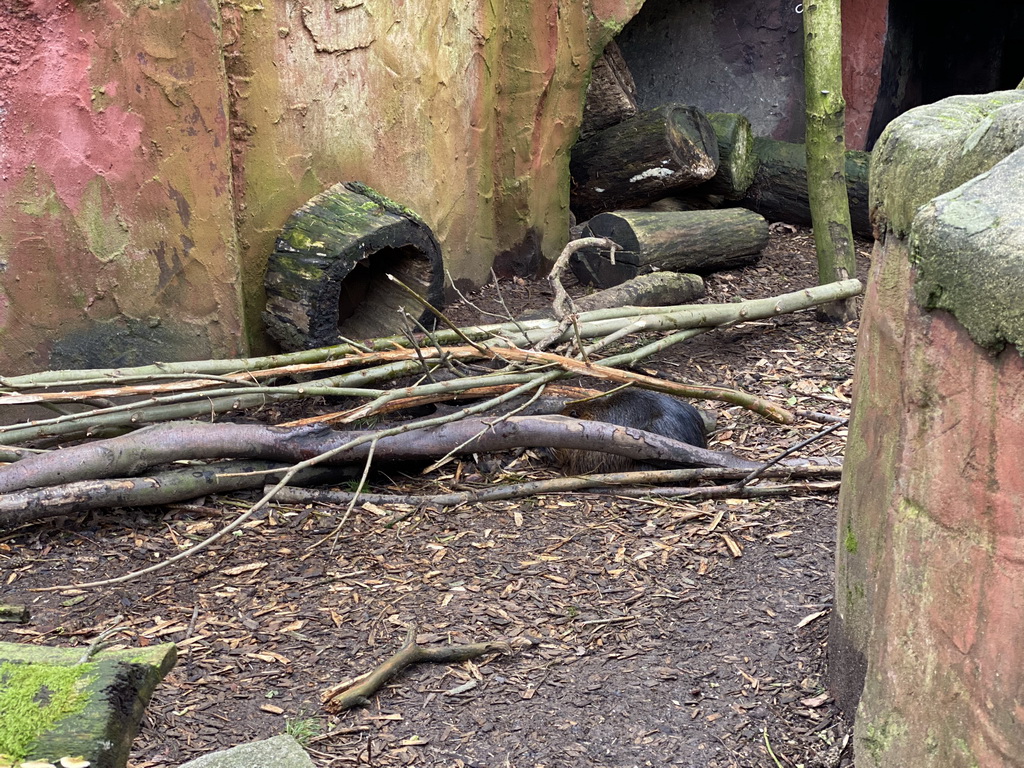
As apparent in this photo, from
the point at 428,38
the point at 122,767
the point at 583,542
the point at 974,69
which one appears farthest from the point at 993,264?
the point at 974,69

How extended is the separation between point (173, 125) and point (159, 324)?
86 centimetres

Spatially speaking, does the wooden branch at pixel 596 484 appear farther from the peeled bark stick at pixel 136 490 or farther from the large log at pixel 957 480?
the large log at pixel 957 480

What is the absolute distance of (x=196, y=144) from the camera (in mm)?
4371

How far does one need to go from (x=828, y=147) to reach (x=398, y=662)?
429 cm

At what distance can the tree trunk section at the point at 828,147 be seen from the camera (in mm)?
5711

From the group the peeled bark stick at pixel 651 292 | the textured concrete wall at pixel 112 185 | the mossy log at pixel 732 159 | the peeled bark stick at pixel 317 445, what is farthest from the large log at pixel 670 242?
the textured concrete wall at pixel 112 185

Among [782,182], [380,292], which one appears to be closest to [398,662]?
[380,292]

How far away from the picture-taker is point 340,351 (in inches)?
175

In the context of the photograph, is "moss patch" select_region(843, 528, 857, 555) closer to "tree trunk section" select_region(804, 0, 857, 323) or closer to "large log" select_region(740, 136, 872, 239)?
"tree trunk section" select_region(804, 0, 857, 323)

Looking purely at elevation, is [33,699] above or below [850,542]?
above

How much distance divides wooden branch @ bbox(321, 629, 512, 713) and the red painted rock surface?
4.02ft

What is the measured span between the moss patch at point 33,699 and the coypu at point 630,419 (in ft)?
8.27

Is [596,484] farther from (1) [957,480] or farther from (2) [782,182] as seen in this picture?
(2) [782,182]

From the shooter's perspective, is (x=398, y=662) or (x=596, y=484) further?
(x=596, y=484)
